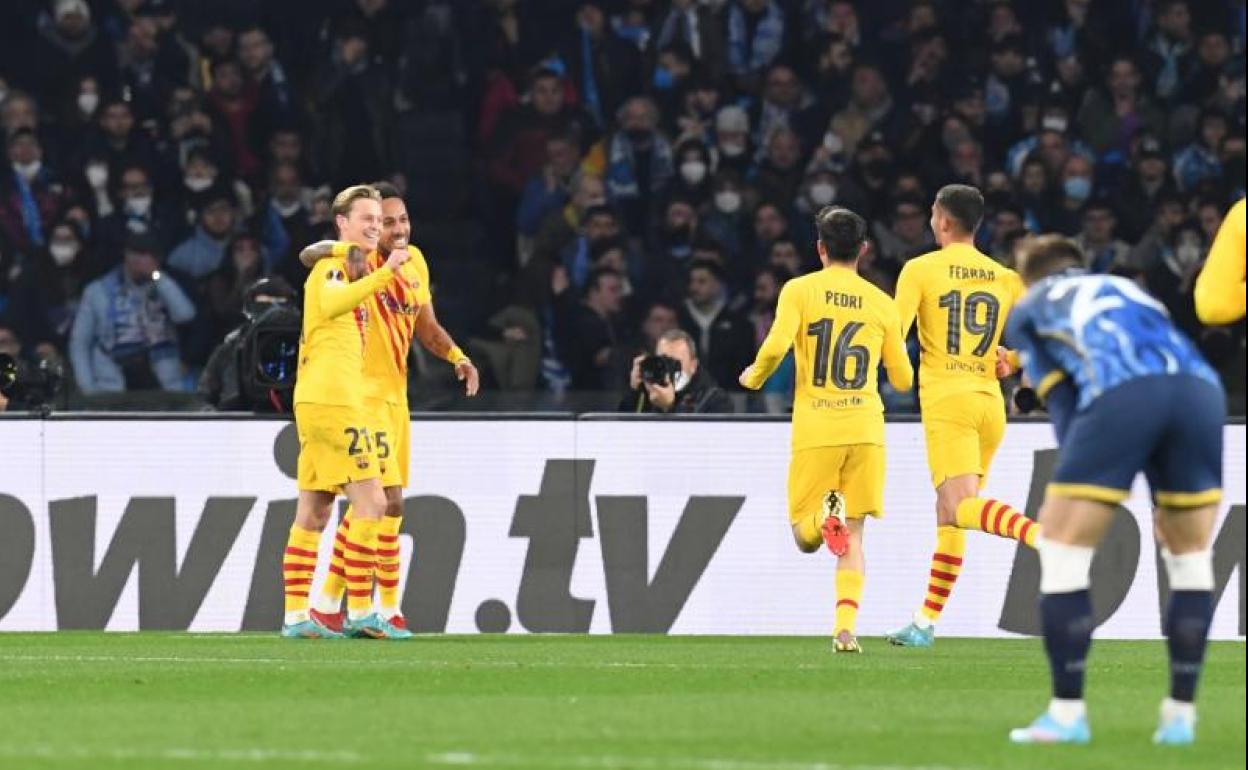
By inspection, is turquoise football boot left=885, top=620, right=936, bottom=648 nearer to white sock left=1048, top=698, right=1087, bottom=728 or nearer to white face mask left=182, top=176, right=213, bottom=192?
white sock left=1048, top=698, right=1087, bottom=728

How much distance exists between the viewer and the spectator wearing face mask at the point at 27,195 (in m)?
20.4

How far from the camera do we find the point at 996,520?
43.9 feet

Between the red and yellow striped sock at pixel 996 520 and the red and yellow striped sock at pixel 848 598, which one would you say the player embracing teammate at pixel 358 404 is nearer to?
the red and yellow striped sock at pixel 848 598

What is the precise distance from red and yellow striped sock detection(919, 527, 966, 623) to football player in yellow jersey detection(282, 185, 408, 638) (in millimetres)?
2653

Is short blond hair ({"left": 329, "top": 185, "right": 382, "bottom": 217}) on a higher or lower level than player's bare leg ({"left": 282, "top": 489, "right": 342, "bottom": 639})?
higher

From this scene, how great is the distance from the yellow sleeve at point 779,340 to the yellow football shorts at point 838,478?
55cm

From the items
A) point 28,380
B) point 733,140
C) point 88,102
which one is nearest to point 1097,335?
point 28,380

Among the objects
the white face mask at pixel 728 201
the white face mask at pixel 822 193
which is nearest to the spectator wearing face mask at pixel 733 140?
the white face mask at pixel 728 201

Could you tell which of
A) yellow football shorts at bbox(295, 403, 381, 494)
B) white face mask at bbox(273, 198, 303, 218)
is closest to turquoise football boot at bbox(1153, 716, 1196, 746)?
yellow football shorts at bbox(295, 403, 381, 494)

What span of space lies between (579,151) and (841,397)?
25.7ft

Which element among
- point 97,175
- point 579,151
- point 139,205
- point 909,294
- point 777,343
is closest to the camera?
point 777,343

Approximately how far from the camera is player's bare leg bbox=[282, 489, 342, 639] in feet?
46.2

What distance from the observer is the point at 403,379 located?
1431 cm

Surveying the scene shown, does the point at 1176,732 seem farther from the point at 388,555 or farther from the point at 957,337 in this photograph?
the point at 388,555
